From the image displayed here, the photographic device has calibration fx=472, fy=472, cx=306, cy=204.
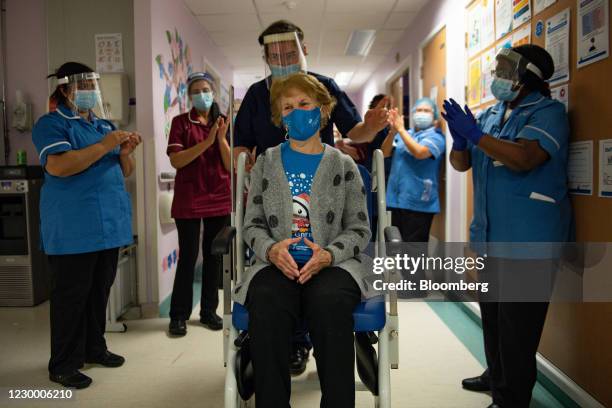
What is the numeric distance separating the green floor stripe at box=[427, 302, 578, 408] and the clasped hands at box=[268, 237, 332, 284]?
1.23 meters

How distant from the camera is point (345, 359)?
1.34 meters

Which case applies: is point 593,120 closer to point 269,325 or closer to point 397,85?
point 269,325

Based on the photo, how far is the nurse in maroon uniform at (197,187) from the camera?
2.89 m

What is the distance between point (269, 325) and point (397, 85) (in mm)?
5561

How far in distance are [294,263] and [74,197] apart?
127 centimetres

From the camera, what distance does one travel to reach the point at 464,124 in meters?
1.87

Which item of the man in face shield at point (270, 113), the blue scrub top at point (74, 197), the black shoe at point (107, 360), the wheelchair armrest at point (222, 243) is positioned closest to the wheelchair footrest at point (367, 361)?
the wheelchair armrest at point (222, 243)

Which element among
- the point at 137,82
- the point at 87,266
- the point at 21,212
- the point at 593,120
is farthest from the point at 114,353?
the point at 593,120

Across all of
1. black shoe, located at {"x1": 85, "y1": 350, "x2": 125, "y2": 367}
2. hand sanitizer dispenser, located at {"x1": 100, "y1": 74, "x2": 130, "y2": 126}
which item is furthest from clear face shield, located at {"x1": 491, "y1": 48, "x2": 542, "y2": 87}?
hand sanitizer dispenser, located at {"x1": 100, "y1": 74, "x2": 130, "y2": 126}

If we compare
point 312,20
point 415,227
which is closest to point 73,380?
point 415,227

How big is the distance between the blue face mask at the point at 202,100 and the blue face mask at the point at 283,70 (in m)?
1.02

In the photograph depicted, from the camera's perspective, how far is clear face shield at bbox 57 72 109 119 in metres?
2.17

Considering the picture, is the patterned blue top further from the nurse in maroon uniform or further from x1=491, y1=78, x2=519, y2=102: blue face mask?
the nurse in maroon uniform

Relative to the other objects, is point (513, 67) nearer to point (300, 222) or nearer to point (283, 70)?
point (283, 70)
